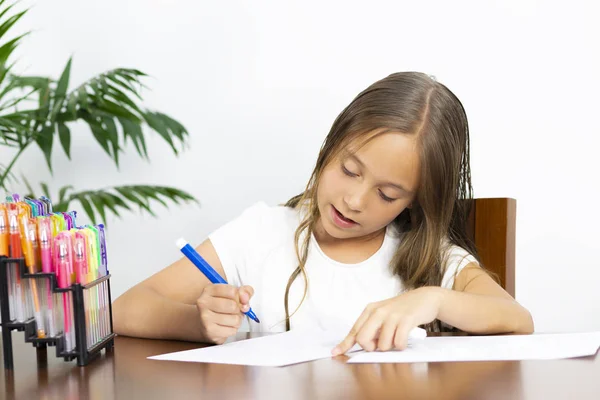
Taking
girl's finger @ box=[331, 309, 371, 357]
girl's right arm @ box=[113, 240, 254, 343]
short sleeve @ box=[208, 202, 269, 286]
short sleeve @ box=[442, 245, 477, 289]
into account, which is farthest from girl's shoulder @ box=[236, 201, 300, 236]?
girl's finger @ box=[331, 309, 371, 357]

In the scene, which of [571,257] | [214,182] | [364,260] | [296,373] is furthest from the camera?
[214,182]

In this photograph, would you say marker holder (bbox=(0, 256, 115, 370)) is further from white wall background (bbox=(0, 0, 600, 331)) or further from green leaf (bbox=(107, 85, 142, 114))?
white wall background (bbox=(0, 0, 600, 331))

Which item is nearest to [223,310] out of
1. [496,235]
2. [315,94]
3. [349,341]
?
[349,341]

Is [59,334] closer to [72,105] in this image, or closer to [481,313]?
[481,313]

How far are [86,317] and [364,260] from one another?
2.09ft

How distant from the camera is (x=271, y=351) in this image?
2.92 ft

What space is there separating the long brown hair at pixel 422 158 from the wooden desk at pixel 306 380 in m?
0.45

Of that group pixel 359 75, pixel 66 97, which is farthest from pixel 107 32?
pixel 359 75

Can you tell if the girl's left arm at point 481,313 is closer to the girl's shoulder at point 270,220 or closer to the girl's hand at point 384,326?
the girl's hand at point 384,326

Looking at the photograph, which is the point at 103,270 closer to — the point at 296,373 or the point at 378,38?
the point at 296,373

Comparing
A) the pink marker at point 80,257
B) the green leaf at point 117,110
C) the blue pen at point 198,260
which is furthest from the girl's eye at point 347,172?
the green leaf at point 117,110

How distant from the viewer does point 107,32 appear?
219 centimetres

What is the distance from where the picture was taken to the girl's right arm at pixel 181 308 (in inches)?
36.8

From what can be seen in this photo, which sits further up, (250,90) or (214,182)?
(250,90)
